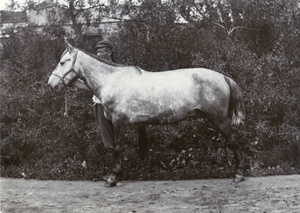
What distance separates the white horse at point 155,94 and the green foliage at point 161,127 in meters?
1.23

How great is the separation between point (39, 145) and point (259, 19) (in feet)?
23.0

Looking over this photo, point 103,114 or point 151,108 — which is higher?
point 151,108

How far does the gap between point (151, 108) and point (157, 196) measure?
1.43m

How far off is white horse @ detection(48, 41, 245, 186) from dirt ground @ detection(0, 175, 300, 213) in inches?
18.3

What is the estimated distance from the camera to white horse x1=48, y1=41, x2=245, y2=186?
649 cm

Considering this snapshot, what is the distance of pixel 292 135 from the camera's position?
8.63 meters

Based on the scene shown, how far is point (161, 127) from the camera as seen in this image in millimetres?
8383

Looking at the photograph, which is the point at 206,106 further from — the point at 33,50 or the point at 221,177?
the point at 33,50

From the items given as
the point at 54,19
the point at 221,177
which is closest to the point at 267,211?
the point at 221,177

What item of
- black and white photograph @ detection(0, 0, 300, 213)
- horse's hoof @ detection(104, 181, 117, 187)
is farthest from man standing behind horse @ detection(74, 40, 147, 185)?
horse's hoof @ detection(104, 181, 117, 187)

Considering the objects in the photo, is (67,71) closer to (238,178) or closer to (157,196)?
(157,196)

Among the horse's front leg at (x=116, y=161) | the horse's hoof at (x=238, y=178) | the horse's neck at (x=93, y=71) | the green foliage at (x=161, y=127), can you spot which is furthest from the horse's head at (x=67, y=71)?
the horse's hoof at (x=238, y=178)

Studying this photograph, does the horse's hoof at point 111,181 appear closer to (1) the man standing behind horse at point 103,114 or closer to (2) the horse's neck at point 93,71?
(1) the man standing behind horse at point 103,114

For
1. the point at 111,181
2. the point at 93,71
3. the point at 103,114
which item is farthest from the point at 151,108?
the point at 111,181
